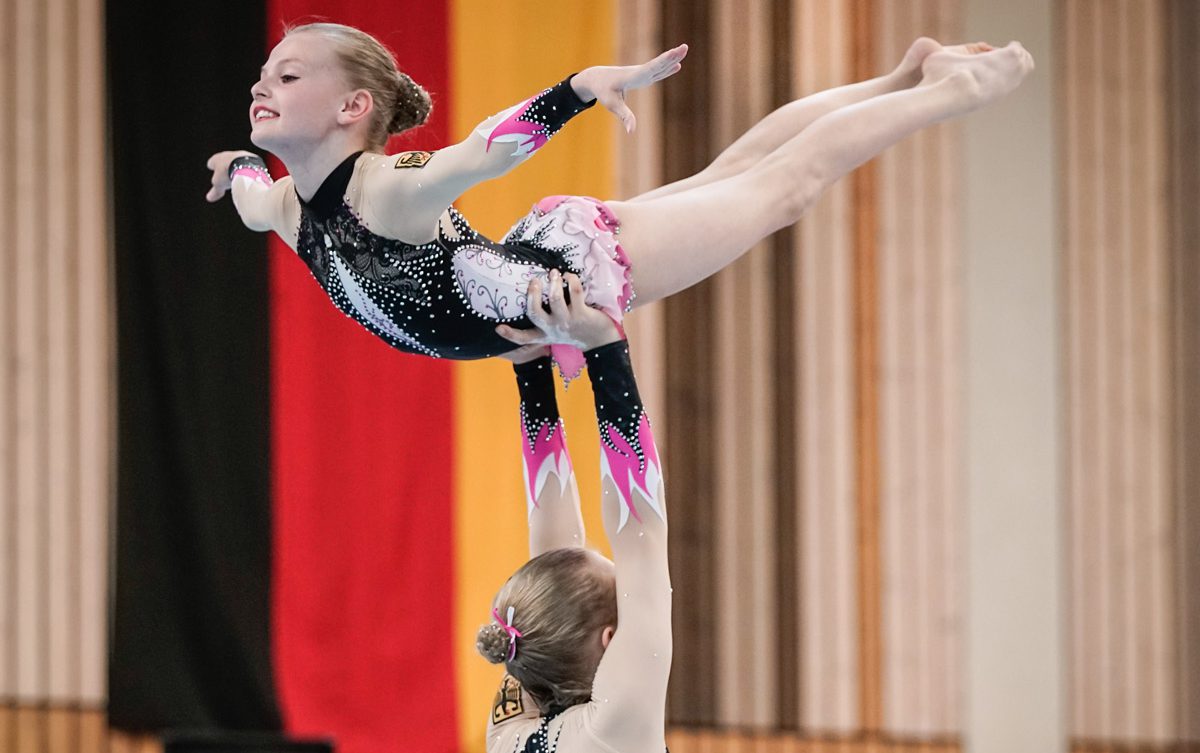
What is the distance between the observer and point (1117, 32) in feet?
13.8

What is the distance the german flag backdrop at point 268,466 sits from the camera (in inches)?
167

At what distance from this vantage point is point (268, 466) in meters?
4.37

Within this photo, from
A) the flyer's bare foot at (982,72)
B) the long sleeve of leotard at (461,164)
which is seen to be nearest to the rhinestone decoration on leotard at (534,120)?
the long sleeve of leotard at (461,164)

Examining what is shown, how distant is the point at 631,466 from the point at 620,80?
468 mm

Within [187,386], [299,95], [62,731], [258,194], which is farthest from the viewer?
[62,731]

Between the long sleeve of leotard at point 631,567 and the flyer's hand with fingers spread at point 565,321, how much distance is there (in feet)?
0.07

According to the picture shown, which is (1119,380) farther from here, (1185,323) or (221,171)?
(221,171)

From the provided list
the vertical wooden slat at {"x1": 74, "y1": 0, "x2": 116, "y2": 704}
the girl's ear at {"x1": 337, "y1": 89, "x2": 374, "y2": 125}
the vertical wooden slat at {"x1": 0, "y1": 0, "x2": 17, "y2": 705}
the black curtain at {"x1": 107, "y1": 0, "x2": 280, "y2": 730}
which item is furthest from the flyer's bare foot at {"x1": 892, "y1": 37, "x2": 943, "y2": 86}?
the vertical wooden slat at {"x1": 0, "y1": 0, "x2": 17, "y2": 705}

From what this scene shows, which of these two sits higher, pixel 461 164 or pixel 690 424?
pixel 461 164

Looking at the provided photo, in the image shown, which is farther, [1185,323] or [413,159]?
[1185,323]

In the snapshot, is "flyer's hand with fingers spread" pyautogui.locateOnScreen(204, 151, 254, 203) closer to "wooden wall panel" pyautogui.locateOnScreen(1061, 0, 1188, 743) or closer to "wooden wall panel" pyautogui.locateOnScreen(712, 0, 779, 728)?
"wooden wall panel" pyautogui.locateOnScreen(712, 0, 779, 728)

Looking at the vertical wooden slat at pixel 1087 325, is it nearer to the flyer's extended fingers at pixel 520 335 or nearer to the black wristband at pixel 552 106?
the flyer's extended fingers at pixel 520 335

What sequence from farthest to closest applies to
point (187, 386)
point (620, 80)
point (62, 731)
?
1. point (62, 731)
2. point (187, 386)
3. point (620, 80)

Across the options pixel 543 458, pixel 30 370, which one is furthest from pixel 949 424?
pixel 30 370
